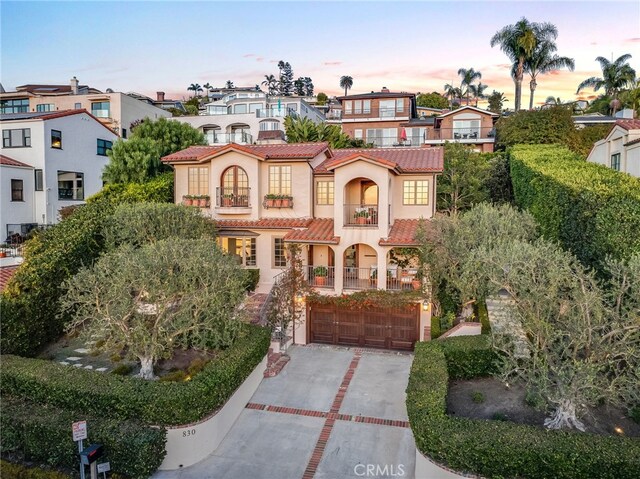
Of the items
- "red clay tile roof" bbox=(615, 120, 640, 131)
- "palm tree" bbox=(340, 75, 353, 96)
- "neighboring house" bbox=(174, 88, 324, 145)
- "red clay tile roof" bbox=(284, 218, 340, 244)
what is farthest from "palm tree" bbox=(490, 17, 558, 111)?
"palm tree" bbox=(340, 75, 353, 96)

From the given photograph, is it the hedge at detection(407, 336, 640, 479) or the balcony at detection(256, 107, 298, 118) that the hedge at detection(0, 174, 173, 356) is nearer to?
the hedge at detection(407, 336, 640, 479)

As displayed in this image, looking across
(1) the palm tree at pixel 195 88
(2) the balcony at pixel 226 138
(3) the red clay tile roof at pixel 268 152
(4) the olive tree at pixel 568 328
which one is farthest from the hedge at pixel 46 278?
(1) the palm tree at pixel 195 88

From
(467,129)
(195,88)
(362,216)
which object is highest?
(195,88)

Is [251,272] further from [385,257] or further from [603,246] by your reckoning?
[603,246]

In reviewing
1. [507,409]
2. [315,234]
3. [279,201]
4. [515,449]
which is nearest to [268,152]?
[279,201]

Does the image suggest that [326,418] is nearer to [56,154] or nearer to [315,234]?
[315,234]

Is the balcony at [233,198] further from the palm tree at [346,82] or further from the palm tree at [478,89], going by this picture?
the palm tree at [346,82]
